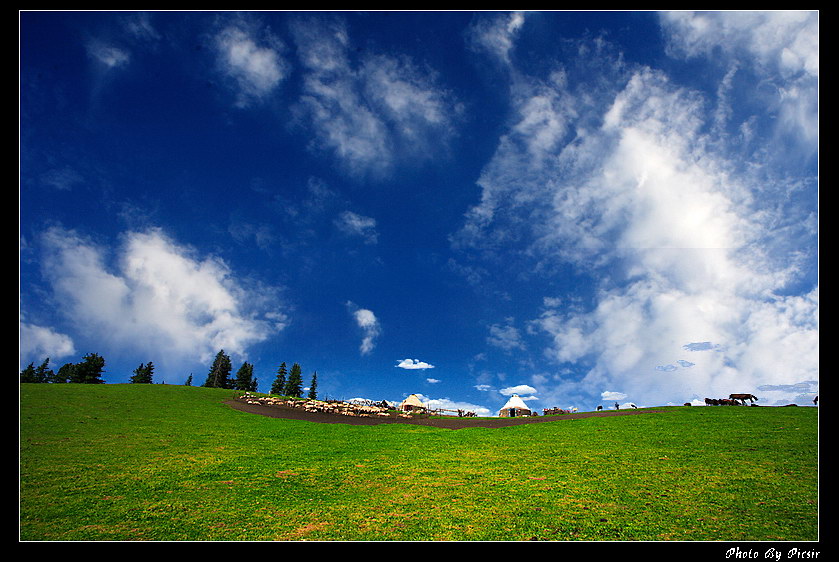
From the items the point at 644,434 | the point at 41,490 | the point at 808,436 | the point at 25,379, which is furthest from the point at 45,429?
the point at 25,379

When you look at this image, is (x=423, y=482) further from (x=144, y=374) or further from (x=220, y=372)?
(x=144, y=374)

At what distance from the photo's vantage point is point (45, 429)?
27.6 metres

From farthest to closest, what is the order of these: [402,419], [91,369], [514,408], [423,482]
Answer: [91,369] < [514,408] < [402,419] < [423,482]

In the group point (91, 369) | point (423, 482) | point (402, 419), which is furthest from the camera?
point (91, 369)

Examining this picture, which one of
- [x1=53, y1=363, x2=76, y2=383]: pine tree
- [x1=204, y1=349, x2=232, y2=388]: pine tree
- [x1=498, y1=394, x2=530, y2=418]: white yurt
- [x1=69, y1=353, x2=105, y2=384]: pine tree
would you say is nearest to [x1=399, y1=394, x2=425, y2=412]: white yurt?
[x1=498, y1=394, x2=530, y2=418]: white yurt

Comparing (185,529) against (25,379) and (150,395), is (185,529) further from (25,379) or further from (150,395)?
(25,379)

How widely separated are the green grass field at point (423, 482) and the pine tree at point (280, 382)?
214 ft

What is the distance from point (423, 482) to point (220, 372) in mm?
96305

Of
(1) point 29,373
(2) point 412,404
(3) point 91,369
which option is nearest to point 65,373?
(1) point 29,373

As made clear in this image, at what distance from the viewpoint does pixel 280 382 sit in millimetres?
95125

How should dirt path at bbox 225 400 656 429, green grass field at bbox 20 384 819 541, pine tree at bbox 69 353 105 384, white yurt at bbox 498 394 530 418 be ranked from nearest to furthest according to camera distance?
green grass field at bbox 20 384 819 541
dirt path at bbox 225 400 656 429
white yurt at bbox 498 394 530 418
pine tree at bbox 69 353 105 384

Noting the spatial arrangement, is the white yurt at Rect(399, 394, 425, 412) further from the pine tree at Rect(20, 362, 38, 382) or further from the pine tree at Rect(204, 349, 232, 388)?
the pine tree at Rect(20, 362, 38, 382)

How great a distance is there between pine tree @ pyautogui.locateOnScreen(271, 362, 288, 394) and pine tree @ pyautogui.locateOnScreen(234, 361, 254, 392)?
352 inches

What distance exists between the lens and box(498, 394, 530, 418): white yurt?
6194cm
